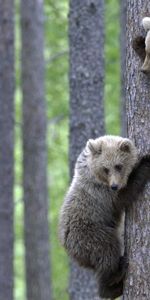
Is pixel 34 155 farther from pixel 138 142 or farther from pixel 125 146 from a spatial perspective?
pixel 138 142

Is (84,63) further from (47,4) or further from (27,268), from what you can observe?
(47,4)

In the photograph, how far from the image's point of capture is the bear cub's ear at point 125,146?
276 inches

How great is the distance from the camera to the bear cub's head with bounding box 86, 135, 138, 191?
7094 mm

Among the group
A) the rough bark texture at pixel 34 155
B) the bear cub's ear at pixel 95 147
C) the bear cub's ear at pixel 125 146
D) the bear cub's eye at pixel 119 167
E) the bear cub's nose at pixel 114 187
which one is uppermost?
the bear cub's ear at pixel 125 146

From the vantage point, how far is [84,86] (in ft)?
35.6

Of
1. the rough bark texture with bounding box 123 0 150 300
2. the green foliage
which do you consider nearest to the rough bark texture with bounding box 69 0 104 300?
the rough bark texture with bounding box 123 0 150 300

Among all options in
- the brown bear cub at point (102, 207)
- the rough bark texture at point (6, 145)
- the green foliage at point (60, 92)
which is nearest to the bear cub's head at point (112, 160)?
the brown bear cub at point (102, 207)

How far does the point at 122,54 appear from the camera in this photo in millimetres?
14672

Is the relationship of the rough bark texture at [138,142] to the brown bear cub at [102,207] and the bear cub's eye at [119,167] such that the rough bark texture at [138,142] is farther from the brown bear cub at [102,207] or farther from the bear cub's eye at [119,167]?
the bear cub's eye at [119,167]

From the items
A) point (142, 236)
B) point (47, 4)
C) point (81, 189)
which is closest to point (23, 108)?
point (47, 4)

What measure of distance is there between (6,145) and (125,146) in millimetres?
7587

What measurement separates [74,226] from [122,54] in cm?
771

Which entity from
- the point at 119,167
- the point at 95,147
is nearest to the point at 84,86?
the point at 95,147

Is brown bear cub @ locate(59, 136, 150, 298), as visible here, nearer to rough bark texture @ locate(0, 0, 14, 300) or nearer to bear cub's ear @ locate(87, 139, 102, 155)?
bear cub's ear @ locate(87, 139, 102, 155)
